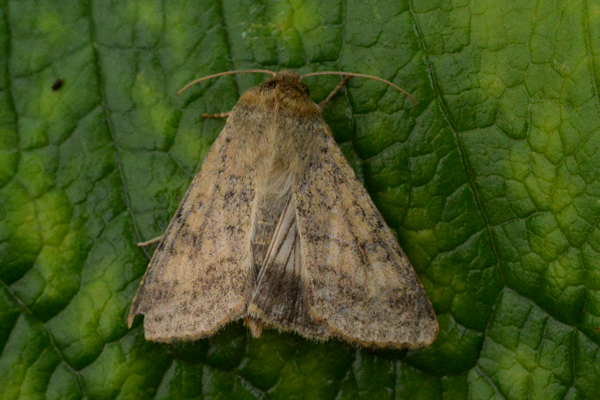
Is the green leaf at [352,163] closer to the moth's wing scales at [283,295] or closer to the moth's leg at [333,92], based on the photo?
the moth's leg at [333,92]

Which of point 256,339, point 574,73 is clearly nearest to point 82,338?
point 256,339

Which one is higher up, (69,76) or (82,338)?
(69,76)

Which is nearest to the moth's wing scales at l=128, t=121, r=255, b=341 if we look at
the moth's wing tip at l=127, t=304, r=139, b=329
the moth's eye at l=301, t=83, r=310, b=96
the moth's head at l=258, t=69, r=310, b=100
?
the moth's wing tip at l=127, t=304, r=139, b=329

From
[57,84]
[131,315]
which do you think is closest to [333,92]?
[57,84]

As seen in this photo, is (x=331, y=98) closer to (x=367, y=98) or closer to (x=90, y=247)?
(x=367, y=98)

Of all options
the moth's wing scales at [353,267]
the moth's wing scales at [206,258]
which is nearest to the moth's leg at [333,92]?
the moth's wing scales at [353,267]

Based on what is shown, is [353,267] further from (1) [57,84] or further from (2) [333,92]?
(1) [57,84]
